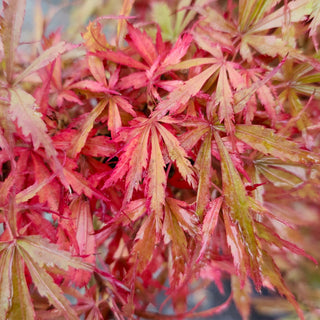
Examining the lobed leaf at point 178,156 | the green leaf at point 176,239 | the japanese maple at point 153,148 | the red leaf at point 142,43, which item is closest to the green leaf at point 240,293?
the japanese maple at point 153,148

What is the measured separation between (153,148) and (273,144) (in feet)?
0.55

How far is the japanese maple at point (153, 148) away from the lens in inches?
15.1

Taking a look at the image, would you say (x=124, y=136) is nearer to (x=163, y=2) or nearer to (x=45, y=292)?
(x=45, y=292)

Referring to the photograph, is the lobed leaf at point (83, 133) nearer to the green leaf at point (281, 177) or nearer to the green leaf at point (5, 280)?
the green leaf at point (5, 280)

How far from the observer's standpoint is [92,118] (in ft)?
1.47

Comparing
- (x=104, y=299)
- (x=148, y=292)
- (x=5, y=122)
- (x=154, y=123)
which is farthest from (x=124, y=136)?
(x=148, y=292)

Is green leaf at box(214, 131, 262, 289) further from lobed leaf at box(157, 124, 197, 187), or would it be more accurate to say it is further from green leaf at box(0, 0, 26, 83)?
green leaf at box(0, 0, 26, 83)

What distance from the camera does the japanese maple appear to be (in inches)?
15.1

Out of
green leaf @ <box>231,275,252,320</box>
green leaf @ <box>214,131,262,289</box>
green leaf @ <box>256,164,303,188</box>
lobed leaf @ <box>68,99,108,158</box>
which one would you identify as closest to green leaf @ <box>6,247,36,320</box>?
lobed leaf @ <box>68,99,108,158</box>

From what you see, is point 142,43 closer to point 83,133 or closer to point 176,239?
point 83,133

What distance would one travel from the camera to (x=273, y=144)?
1.31ft

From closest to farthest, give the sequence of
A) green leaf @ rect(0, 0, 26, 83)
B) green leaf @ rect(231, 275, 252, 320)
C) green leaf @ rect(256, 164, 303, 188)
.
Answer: green leaf @ rect(0, 0, 26, 83) → green leaf @ rect(256, 164, 303, 188) → green leaf @ rect(231, 275, 252, 320)

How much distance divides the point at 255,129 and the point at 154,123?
15cm

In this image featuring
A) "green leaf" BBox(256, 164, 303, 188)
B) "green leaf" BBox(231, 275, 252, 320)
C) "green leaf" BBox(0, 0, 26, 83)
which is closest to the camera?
"green leaf" BBox(0, 0, 26, 83)
